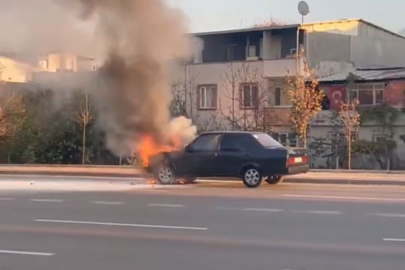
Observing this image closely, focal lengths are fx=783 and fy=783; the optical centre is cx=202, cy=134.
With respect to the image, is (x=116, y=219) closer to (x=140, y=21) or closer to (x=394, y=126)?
(x=140, y=21)

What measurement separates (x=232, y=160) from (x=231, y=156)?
131 mm

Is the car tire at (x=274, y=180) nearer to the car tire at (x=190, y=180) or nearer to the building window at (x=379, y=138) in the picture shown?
the car tire at (x=190, y=180)

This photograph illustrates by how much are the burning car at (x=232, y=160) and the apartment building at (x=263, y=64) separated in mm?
18917

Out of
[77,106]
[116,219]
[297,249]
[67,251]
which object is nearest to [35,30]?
[116,219]

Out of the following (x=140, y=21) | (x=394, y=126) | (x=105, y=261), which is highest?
(x=140, y=21)

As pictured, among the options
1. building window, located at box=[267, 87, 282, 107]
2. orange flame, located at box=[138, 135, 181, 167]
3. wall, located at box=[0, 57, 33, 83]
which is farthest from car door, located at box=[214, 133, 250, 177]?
building window, located at box=[267, 87, 282, 107]

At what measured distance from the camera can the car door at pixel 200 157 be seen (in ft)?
74.1

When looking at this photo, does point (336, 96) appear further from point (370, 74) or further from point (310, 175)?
point (310, 175)

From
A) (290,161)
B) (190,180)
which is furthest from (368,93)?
(290,161)

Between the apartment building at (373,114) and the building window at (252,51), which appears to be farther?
the building window at (252,51)

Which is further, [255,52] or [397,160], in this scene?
[255,52]

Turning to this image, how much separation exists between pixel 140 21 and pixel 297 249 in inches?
495

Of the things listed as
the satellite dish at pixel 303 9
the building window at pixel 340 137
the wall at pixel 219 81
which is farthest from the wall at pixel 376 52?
the building window at pixel 340 137

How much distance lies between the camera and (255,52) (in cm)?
4819
